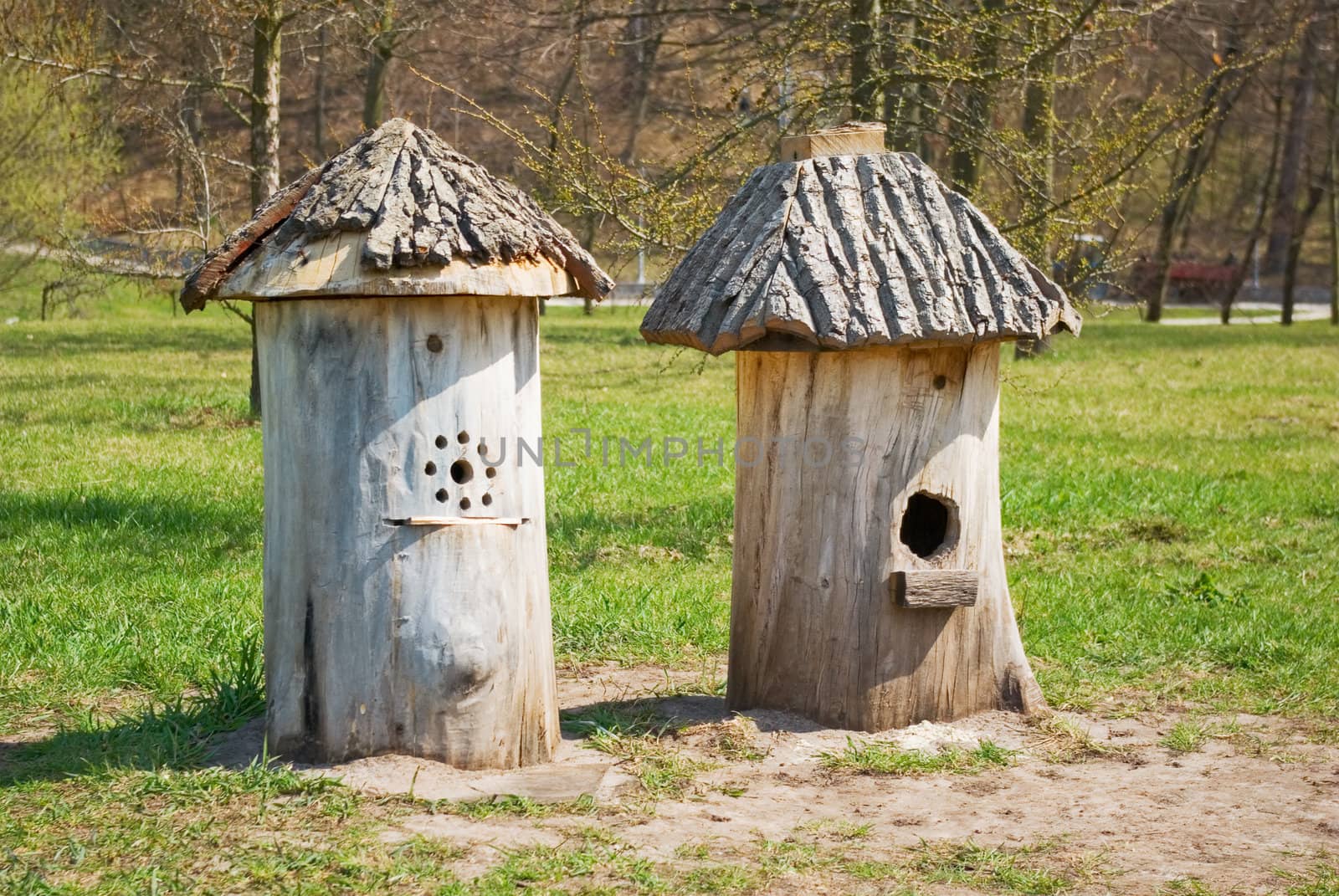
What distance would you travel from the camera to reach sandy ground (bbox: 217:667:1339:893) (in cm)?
392

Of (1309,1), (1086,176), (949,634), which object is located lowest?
(949,634)

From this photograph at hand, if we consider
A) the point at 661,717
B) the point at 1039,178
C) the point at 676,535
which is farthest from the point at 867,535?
the point at 1039,178

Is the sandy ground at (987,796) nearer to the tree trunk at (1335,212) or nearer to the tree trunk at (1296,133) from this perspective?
the tree trunk at (1335,212)

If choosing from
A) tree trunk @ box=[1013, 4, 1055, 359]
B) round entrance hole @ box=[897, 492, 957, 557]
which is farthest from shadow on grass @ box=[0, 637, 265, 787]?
tree trunk @ box=[1013, 4, 1055, 359]

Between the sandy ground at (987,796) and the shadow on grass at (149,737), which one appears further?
the shadow on grass at (149,737)

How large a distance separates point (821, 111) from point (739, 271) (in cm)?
474

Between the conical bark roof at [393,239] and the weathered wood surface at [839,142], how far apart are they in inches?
39.1

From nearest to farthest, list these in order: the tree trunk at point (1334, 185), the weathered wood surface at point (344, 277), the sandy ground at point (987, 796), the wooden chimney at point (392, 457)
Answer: the sandy ground at point (987, 796), the weathered wood surface at point (344, 277), the wooden chimney at point (392, 457), the tree trunk at point (1334, 185)

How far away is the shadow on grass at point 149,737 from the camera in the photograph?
4398 mm

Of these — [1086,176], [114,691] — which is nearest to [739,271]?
[114,691]

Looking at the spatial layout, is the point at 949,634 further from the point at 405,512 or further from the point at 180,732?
the point at 180,732

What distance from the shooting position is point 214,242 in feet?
41.7

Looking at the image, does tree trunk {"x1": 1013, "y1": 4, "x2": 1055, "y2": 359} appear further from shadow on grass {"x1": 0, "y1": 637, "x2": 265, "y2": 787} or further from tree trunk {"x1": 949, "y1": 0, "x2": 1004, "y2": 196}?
shadow on grass {"x1": 0, "y1": 637, "x2": 265, "y2": 787}

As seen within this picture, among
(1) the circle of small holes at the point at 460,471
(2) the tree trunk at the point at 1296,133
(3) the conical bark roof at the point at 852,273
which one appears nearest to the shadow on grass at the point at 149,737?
(1) the circle of small holes at the point at 460,471
